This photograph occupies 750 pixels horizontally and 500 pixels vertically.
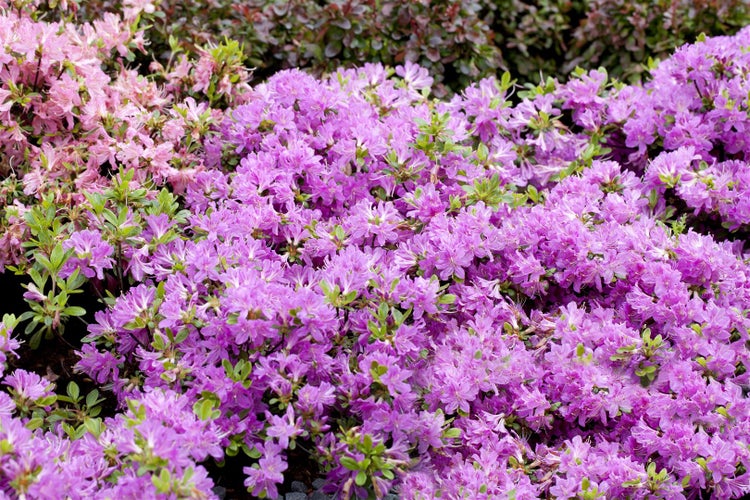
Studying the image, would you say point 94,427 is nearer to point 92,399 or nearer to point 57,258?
point 92,399

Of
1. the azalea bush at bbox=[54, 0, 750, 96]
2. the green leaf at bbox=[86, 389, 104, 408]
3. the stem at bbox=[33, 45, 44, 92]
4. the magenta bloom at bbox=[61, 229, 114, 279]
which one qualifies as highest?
the stem at bbox=[33, 45, 44, 92]

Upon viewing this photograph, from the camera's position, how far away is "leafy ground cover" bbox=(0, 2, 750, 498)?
203 cm

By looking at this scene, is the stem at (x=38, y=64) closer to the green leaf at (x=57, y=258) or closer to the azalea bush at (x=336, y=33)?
the green leaf at (x=57, y=258)

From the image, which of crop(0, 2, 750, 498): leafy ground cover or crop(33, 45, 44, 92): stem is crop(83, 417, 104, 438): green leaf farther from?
crop(33, 45, 44, 92): stem

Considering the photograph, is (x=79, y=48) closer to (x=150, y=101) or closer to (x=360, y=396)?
(x=150, y=101)

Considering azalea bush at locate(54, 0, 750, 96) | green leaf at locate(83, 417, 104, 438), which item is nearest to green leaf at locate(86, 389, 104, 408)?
green leaf at locate(83, 417, 104, 438)

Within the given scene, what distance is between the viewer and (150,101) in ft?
9.41

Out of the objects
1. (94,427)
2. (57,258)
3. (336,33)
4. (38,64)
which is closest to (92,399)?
(94,427)

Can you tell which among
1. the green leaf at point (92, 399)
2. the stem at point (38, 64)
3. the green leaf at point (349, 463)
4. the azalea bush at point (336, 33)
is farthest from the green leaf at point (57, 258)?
the azalea bush at point (336, 33)

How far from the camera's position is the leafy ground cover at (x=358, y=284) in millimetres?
2031

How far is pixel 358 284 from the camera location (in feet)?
7.13

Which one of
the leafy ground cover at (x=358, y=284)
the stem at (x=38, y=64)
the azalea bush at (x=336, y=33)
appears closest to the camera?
the leafy ground cover at (x=358, y=284)

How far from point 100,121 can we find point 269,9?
1428 mm

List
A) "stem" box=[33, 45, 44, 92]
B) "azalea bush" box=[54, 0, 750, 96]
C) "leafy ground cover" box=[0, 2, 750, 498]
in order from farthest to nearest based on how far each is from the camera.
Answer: "azalea bush" box=[54, 0, 750, 96] → "stem" box=[33, 45, 44, 92] → "leafy ground cover" box=[0, 2, 750, 498]
